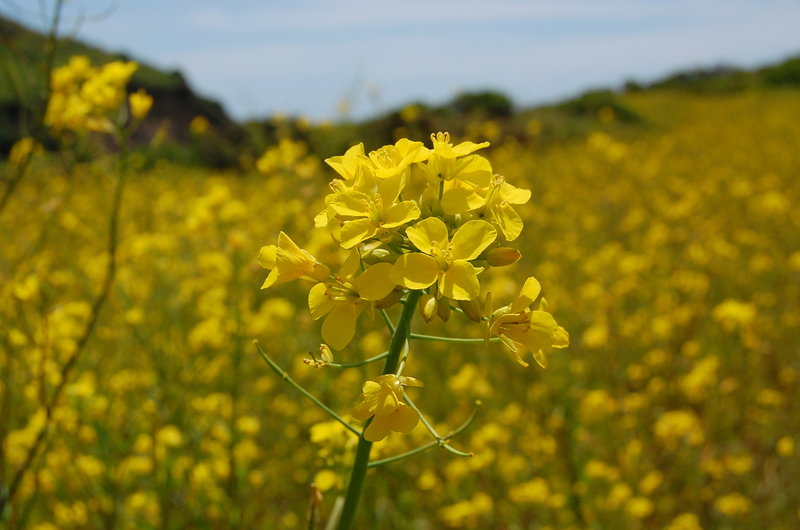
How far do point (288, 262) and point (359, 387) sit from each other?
83.0 inches

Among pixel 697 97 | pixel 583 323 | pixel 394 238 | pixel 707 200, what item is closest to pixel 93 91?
pixel 394 238

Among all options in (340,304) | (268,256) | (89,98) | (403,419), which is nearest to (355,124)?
(89,98)

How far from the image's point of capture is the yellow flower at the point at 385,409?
920 millimetres

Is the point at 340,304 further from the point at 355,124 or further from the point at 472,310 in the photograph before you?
the point at 355,124

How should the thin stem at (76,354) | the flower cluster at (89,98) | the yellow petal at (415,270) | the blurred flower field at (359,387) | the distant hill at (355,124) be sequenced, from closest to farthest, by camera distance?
1. the yellow petal at (415,270)
2. the thin stem at (76,354)
3. the flower cluster at (89,98)
4. the blurred flower field at (359,387)
5. the distant hill at (355,124)

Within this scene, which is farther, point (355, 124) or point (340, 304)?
point (355, 124)

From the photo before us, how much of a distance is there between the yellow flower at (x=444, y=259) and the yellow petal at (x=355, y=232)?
6 centimetres

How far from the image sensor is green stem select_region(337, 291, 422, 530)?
1.01 meters

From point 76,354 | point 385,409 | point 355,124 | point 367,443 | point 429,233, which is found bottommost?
point 355,124

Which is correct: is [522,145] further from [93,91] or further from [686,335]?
[93,91]

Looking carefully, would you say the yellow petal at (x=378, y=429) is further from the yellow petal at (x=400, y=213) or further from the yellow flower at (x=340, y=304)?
the yellow petal at (x=400, y=213)

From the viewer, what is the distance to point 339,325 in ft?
3.29

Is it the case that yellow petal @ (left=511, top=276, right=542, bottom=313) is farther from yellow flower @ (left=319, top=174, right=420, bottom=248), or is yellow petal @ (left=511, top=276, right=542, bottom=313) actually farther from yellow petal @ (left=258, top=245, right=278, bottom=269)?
yellow petal @ (left=258, top=245, right=278, bottom=269)

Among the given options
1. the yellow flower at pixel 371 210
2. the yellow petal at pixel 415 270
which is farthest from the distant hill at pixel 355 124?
the yellow petal at pixel 415 270
